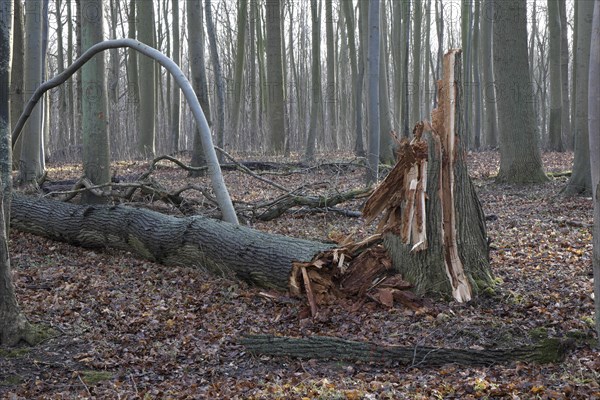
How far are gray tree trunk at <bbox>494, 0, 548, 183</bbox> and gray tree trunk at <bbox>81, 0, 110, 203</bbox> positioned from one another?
296 inches

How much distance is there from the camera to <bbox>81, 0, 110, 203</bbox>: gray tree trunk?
9.84 meters

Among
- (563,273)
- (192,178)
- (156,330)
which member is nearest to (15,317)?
(156,330)

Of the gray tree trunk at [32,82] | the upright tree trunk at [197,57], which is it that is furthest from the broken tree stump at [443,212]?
the upright tree trunk at [197,57]

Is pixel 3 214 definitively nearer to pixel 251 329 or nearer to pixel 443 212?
pixel 251 329

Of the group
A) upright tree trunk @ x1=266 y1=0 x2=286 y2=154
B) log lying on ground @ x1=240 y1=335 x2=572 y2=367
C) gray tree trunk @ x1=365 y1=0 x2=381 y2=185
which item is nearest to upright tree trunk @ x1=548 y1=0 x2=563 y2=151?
upright tree trunk @ x1=266 y1=0 x2=286 y2=154

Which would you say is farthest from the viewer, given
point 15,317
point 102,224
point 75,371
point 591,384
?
point 102,224

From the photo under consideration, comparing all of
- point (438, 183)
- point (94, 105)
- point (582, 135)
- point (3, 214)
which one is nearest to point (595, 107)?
point (438, 183)

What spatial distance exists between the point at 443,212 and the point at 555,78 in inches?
683

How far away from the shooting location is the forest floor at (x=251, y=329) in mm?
4457

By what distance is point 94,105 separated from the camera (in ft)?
32.4

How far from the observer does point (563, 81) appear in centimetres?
2162

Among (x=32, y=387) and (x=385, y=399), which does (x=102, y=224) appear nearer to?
(x=32, y=387)

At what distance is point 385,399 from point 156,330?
2.55 m

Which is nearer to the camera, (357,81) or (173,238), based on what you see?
(173,238)
